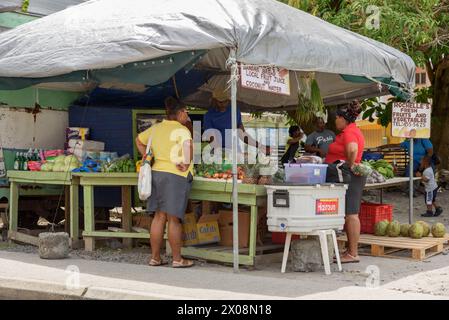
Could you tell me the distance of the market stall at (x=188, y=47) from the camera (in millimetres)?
7449

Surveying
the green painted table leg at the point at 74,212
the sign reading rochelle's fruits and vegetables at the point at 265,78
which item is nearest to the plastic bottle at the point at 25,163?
the green painted table leg at the point at 74,212

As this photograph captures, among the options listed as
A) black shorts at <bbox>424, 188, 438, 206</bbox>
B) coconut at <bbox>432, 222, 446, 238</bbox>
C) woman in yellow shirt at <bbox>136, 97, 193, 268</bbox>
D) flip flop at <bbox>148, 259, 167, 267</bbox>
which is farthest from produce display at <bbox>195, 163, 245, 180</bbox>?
black shorts at <bbox>424, 188, 438, 206</bbox>

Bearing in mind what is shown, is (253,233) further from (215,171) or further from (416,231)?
(416,231)

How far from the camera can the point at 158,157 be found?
26.7ft

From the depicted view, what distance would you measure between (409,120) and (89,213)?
505 centimetres

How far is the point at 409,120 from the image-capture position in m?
10.5

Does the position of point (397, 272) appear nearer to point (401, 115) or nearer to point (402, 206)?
point (401, 115)

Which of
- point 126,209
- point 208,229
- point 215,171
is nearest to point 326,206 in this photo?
point 215,171

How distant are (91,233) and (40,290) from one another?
2456 mm

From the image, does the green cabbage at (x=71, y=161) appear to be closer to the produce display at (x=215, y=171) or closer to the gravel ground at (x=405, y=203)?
the produce display at (x=215, y=171)

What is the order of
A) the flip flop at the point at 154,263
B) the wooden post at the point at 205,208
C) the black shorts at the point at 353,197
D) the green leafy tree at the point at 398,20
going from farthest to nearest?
the green leafy tree at the point at 398,20, the wooden post at the point at 205,208, the black shorts at the point at 353,197, the flip flop at the point at 154,263

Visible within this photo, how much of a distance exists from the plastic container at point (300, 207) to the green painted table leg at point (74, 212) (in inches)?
122

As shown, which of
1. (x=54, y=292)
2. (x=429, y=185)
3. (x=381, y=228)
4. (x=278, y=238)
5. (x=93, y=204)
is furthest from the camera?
(x=429, y=185)

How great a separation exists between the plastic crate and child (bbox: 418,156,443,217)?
134 inches
